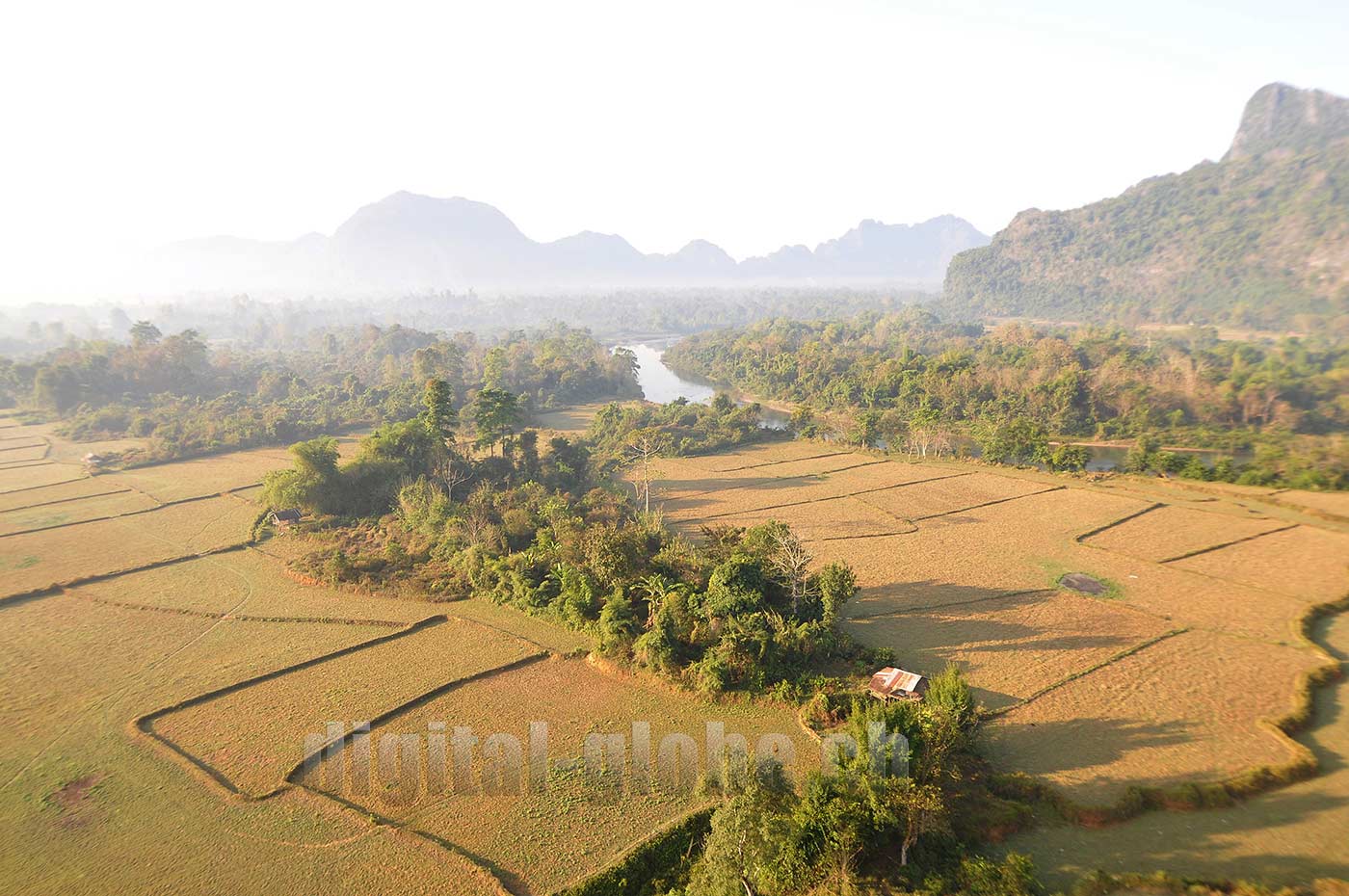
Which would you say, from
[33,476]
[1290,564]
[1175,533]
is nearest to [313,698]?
[1175,533]

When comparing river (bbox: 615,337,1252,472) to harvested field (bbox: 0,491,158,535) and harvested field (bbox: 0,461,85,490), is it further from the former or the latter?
harvested field (bbox: 0,461,85,490)

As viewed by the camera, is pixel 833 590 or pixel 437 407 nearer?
pixel 833 590

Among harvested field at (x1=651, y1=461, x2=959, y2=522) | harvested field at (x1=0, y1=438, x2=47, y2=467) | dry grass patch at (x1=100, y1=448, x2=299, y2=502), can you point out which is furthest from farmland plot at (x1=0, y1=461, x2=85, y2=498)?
harvested field at (x1=651, y1=461, x2=959, y2=522)

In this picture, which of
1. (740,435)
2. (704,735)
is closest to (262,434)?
(740,435)

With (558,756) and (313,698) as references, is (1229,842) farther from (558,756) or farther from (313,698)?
(313,698)

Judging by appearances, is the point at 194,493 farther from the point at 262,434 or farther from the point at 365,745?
the point at 365,745
